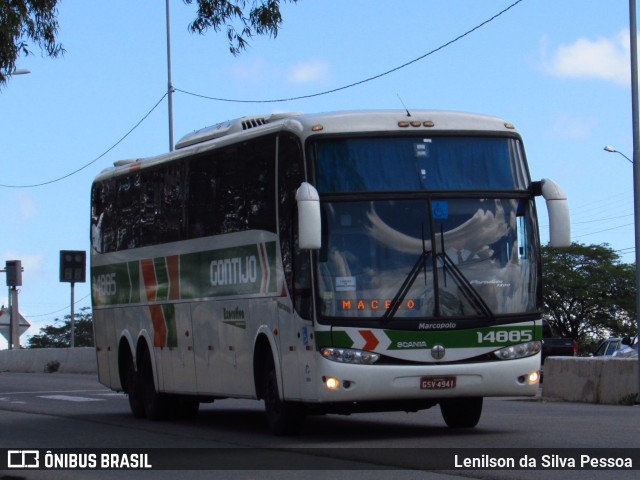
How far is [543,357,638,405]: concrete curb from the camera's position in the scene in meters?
23.4

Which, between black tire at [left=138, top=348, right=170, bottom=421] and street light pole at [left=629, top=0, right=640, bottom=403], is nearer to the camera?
black tire at [left=138, top=348, right=170, bottom=421]

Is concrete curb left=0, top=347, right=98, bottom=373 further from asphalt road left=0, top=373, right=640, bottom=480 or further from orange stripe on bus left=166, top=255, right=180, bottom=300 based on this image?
orange stripe on bus left=166, top=255, right=180, bottom=300

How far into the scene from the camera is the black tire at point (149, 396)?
19125 millimetres

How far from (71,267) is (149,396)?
28.4 meters

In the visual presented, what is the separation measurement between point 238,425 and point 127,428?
1413 millimetres

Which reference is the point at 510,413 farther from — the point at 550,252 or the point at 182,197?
the point at 550,252

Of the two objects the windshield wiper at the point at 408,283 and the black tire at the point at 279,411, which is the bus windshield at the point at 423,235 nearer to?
the windshield wiper at the point at 408,283

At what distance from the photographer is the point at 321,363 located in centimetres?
1370

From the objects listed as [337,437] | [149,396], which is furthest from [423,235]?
[149,396]

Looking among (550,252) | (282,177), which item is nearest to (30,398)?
(282,177)

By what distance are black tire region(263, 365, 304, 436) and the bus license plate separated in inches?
65.0

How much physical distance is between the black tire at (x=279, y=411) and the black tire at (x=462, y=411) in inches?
64.1

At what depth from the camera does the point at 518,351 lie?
14156mm

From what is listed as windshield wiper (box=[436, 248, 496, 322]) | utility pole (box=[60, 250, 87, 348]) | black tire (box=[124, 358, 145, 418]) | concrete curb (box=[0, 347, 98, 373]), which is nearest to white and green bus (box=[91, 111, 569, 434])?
windshield wiper (box=[436, 248, 496, 322])
